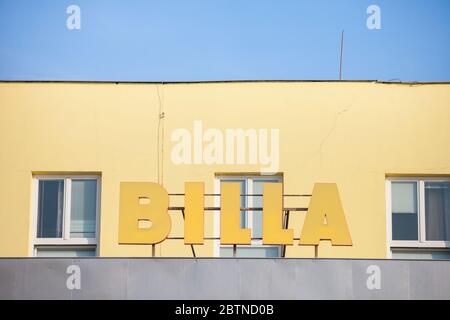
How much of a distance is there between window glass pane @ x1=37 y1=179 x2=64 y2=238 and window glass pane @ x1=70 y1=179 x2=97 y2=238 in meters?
0.21

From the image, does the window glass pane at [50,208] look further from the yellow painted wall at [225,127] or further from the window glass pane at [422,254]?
the window glass pane at [422,254]

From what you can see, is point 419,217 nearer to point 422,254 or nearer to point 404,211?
point 404,211

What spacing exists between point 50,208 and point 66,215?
1.19ft

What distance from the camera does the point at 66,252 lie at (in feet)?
61.4

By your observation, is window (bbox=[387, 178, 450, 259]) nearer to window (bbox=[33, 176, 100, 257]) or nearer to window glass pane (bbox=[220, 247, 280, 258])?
window glass pane (bbox=[220, 247, 280, 258])

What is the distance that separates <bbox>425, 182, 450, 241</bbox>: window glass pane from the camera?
1866cm

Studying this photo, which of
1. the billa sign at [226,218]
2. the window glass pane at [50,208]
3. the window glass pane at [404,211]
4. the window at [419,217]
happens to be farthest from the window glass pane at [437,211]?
the window glass pane at [50,208]

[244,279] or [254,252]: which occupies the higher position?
[254,252]

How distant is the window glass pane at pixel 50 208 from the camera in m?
18.8

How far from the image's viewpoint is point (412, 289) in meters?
15.0

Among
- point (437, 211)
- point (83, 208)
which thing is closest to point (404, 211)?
point (437, 211)

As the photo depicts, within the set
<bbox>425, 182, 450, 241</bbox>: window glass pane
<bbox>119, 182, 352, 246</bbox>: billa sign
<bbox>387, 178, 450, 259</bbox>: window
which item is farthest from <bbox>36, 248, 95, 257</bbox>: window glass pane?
<bbox>425, 182, 450, 241</bbox>: window glass pane

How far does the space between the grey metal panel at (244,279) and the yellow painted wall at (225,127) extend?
11.5ft
